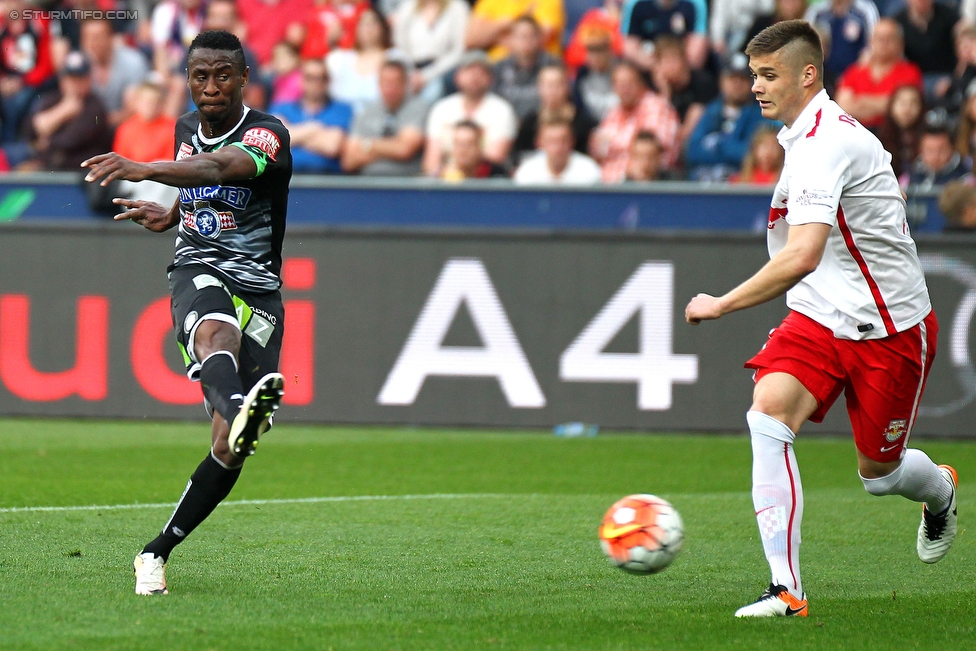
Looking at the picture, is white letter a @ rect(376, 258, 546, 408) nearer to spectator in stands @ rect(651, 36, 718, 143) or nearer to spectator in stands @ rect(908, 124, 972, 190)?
spectator in stands @ rect(651, 36, 718, 143)

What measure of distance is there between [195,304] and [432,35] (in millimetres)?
10573

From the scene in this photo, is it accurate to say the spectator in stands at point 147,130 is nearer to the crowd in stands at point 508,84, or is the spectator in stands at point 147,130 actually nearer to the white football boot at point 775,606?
the crowd in stands at point 508,84

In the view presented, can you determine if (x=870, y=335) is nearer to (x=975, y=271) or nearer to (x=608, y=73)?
(x=975, y=271)

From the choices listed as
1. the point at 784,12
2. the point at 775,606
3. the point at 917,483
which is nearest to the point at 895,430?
the point at 917,483

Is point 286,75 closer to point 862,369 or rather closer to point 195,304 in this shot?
point 195,304

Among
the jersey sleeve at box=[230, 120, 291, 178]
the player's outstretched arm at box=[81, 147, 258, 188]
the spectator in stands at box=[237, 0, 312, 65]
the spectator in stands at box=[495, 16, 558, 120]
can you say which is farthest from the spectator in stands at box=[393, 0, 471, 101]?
the player's outstretched arm at box=[81, 147, 258, 188]

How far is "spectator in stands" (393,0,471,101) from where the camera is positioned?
1551 centimetres

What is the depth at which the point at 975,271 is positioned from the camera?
37.1 ft

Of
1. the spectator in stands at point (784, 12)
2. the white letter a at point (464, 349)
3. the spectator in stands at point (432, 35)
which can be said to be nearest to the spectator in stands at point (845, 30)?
the spectator in stands at point (784, 12)

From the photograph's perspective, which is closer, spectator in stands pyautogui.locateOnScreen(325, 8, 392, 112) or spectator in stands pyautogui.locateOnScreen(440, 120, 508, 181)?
spectator in stands pyautogui.locateOnScreen(440, 120, 508, 181)

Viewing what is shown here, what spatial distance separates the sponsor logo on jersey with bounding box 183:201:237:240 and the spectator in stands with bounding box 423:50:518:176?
832cm

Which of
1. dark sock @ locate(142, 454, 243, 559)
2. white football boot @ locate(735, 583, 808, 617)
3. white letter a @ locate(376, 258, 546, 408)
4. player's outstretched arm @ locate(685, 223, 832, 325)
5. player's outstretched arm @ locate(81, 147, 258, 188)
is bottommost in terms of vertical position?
white letter a @ locate(376, 258, 546, 408)

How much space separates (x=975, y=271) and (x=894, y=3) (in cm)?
465

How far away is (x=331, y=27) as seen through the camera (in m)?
16.1
